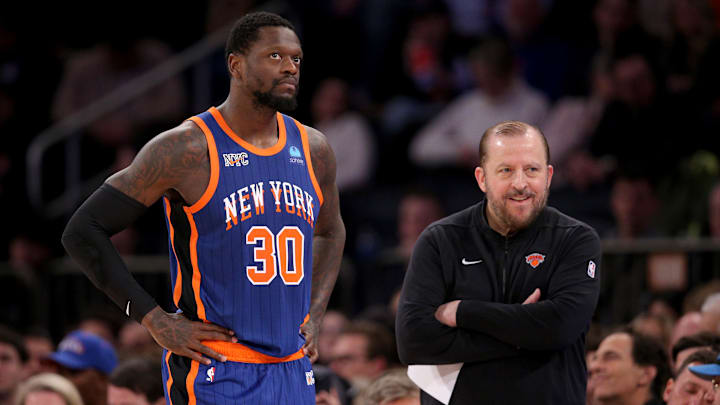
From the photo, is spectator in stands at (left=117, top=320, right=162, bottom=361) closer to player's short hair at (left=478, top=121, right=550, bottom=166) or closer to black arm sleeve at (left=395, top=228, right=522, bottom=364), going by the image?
black arm sleeve at (left=395, top=228, right=522, bottom=364)

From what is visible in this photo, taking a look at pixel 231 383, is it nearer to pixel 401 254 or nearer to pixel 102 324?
pixel 401 254

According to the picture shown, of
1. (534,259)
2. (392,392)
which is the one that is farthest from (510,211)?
(392,392)

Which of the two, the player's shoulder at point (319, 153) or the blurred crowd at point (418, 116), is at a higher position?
the blurred crowd at point (418, 116)

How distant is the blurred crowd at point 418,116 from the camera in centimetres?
932

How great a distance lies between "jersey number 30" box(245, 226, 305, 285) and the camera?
438 centimetres

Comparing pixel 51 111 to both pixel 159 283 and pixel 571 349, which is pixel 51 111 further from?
pixel 571 349

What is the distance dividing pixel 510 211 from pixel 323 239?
2.98 feet

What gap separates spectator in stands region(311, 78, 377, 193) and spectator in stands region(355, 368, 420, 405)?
18.5 feet

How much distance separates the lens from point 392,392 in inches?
237

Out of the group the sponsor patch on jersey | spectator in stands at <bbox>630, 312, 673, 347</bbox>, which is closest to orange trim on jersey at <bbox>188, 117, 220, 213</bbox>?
the sponsor patch on jersey

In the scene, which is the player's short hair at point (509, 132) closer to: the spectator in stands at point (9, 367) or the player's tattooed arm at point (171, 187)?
the player's tattooed arm at point (171, 187)

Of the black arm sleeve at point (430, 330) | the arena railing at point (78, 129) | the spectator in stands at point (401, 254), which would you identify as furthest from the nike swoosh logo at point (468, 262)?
the arena railing at point (78, 129)

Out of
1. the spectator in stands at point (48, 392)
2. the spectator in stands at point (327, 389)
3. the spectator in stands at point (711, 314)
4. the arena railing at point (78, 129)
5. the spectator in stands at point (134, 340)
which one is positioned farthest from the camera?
the arena railing at point (78, 129)

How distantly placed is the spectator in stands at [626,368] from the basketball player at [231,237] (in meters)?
2.22
